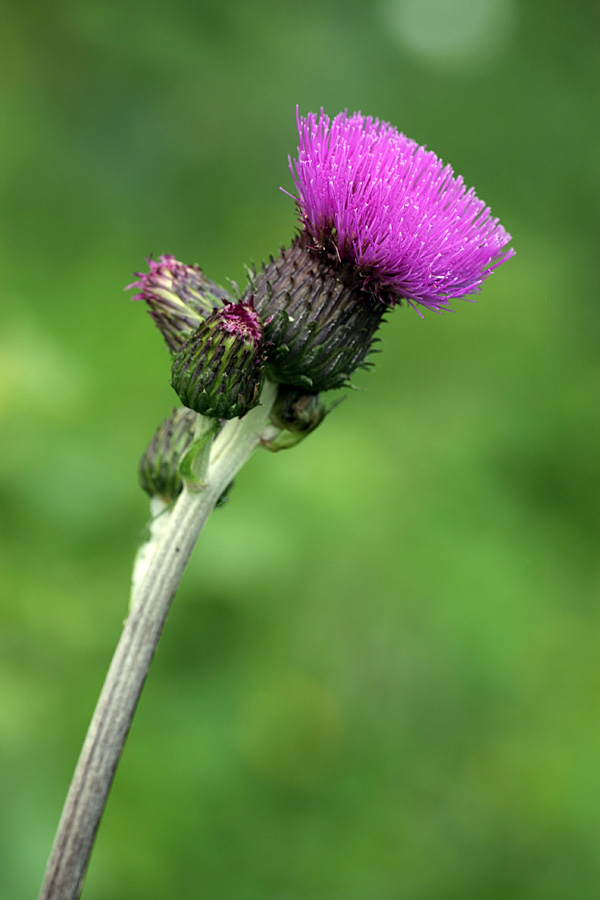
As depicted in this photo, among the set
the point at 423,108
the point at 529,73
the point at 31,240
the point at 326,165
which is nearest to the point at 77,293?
the point at 31,240

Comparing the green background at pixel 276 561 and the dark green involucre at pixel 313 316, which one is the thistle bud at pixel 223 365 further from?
the green background at pixel 276 561

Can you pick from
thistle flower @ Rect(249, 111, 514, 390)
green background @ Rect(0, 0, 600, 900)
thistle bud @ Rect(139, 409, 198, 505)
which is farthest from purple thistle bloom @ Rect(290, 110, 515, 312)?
green background @ Rect(0, 0, 600, 900)

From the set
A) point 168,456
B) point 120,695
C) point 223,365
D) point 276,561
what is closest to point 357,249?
point 223,365

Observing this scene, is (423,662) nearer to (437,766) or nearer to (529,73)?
(437,766)

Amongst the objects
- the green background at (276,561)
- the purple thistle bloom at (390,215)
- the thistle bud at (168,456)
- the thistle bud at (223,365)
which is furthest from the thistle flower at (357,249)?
the green background at (276,561)

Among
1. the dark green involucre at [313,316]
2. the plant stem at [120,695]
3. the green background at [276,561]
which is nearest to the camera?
the plant stem at [120,695]

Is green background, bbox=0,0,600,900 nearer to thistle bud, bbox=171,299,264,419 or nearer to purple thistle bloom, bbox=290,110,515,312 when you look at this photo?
thistle bud, bbox=171,299,264,419
